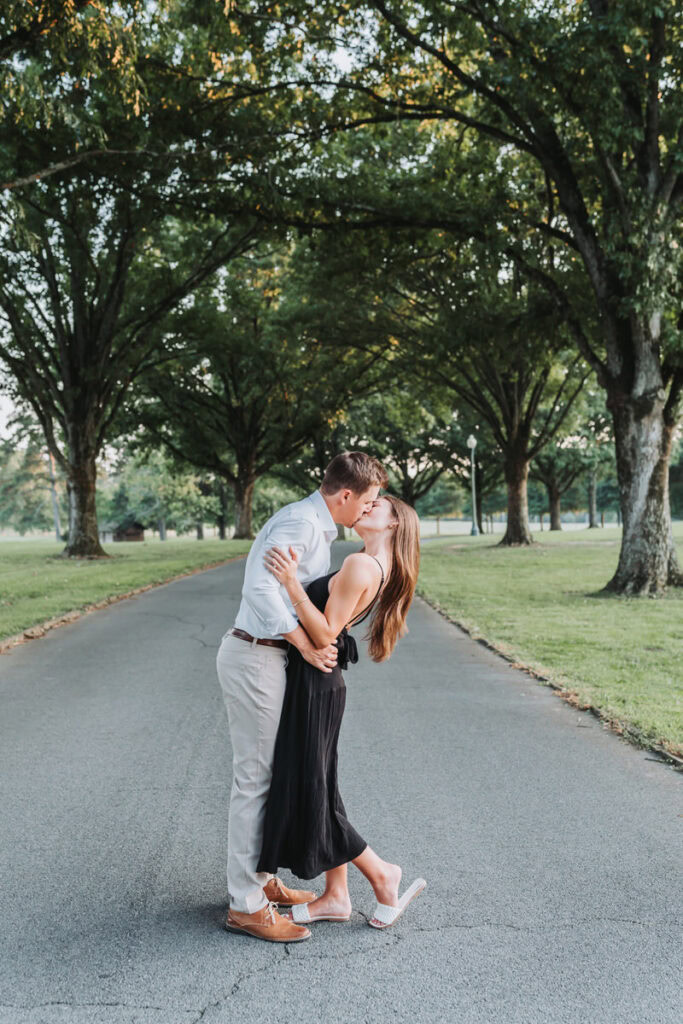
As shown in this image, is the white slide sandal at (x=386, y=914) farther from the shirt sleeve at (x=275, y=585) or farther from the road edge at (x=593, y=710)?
the road edge at (x=593, y=710)

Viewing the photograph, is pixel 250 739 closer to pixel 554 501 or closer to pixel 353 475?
pixel 353 475

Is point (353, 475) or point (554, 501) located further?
point (554, 501)

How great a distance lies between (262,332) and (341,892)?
28.7 m

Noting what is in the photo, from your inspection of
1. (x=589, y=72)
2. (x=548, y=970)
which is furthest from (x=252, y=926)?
(x=589, y=72)

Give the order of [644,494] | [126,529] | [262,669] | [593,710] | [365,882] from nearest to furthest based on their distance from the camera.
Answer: [262,669]
[365,882]
[593,710]
[644,494]
[126,529]

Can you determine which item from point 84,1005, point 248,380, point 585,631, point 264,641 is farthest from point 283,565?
point 248,380

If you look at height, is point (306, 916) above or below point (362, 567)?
below

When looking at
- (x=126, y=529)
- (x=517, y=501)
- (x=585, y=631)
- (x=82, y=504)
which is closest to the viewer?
(x=585, y=631)

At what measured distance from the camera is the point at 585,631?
10.3 m

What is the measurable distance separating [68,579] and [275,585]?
1551cm

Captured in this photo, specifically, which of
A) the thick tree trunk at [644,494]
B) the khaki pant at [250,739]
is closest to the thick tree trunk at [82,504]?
the thick tree trunk at [644,494]

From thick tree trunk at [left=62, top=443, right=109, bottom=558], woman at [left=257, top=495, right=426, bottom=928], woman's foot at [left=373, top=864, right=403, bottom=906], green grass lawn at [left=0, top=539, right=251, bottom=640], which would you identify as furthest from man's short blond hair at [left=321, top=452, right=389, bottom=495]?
thick tree trunk at [left=62, top=443, right=109, bottom=558]

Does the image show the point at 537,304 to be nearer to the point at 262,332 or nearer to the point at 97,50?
the point at 97,50

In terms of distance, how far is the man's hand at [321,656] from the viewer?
3143mm
